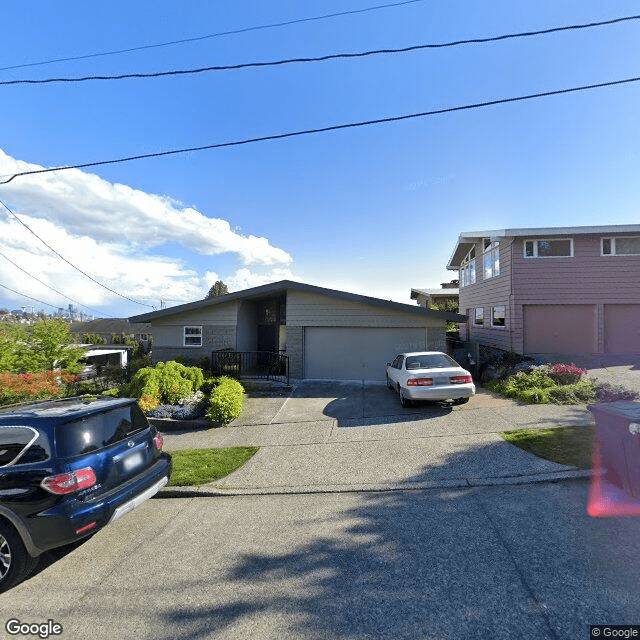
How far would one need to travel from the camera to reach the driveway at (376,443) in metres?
5.31

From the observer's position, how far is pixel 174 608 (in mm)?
2914

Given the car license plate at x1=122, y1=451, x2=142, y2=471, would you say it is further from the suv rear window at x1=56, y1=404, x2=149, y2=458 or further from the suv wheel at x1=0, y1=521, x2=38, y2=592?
the suv wheel at x1=0, y1=521, x2=38, y2=592

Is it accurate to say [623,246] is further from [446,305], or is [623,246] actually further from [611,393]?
[446,305]

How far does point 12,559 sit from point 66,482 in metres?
0.76

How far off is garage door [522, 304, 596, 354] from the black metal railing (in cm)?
1014

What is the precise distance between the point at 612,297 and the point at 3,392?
21.3 meters

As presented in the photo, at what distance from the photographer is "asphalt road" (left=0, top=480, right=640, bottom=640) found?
2.66 metres

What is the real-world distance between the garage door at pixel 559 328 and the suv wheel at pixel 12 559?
16458mm

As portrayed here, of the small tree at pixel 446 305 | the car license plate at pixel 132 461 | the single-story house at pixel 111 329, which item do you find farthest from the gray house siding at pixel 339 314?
the single-story house at pixel 111 329

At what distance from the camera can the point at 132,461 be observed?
4.20m

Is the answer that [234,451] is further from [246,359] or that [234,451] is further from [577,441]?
[246,359]

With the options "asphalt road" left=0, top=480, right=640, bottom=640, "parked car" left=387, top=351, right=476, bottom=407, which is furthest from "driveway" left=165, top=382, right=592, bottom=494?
"asphalt road" left=0, top=480, right=640, bottom=640

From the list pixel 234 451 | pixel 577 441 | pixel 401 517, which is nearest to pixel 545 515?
pixel 401 517

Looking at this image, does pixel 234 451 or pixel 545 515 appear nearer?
pixel 545 515
